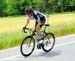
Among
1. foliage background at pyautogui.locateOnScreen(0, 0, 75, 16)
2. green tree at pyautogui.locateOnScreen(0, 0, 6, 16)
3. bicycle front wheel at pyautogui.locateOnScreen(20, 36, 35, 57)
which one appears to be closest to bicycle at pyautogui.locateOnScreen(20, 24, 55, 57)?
bicycle front wheel at pyautogui.locateOnScreen(20, 36, 35, 57)

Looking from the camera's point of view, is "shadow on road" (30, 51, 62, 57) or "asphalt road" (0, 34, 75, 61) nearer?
"asphalt road" (0, 34, 75, 61)

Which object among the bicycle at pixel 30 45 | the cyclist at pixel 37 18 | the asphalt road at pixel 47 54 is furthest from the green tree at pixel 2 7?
the cyclist at pixel 37 18

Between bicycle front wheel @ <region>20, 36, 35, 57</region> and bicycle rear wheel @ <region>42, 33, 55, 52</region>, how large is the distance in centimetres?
59

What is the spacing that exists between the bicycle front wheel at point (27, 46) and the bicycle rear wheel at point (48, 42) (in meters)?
0.59

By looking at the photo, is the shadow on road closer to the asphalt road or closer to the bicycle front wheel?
the asphalt road

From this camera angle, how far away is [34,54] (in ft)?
29.4

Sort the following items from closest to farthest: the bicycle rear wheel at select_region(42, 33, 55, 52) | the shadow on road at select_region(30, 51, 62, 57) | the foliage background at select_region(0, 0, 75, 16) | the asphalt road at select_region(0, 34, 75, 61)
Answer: the asphalt road at select_region(0, 34, 75, 61)
the shadow on road at select_region(30, 51, 62, 57)
the bicycle rear wheel at select_region(42, 33, 55, 52)
the foliage background at select_region(0, 0, 75, 16)

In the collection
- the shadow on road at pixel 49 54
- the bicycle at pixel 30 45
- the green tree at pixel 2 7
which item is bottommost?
the green tree at pixel 2 7

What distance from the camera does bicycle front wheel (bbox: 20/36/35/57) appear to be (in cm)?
857

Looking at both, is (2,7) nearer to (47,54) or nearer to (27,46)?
(47,54)

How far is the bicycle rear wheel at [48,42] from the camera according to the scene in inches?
369

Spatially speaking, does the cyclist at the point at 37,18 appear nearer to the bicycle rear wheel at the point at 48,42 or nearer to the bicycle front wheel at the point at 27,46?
the bicycle front wheel at the point at 27,46

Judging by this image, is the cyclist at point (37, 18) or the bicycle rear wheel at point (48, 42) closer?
the cyclist at point (37, 18)

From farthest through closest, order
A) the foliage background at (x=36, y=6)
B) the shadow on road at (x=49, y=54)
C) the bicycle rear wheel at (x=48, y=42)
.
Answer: the foliage background at (x=36, y=6) < the bicycle rear wheel at (x=48, y=42) < the shadow on road at (x=49, y=54)
